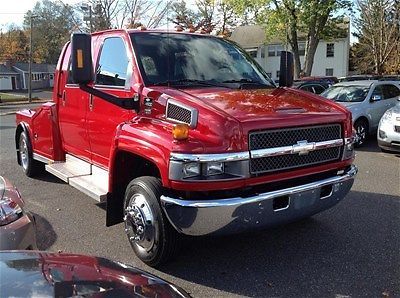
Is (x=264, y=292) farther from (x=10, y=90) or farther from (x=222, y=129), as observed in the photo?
(x=10, y=90)

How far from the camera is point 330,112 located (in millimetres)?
4227

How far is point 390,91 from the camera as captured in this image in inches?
491

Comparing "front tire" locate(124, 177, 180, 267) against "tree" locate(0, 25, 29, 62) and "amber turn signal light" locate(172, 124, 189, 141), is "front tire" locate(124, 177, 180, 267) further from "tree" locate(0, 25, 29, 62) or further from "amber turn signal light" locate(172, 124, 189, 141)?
"tree" locate(0, 25, 29, 62)

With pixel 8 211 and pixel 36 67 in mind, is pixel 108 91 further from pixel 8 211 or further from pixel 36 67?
pixel 36 67

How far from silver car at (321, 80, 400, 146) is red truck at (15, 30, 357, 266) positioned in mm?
6611

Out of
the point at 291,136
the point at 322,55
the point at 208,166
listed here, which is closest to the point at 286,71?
the point at 291,136

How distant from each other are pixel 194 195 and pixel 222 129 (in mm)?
602

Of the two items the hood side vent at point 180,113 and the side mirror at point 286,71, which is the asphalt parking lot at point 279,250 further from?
the side mirror at point 286,71


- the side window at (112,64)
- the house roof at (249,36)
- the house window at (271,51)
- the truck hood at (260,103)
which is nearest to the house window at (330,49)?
the house window at (271,51)

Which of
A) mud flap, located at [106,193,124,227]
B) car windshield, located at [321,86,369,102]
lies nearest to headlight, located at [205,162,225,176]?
mud flap, located at [106,193,124,227]

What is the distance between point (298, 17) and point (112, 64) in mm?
27175

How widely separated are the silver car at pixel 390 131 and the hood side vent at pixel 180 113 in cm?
683

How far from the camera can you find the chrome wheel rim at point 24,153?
24.8ft

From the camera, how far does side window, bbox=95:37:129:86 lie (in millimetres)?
4734
